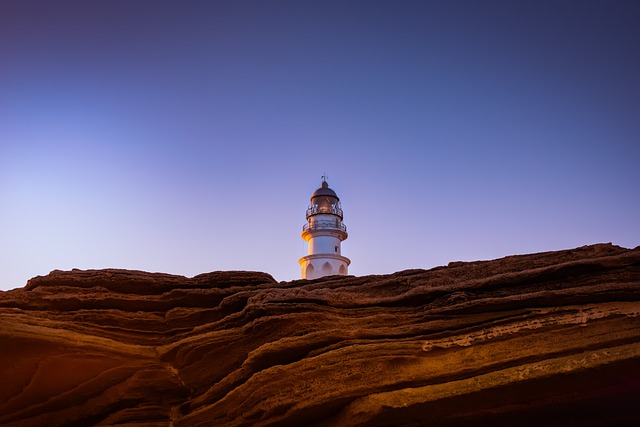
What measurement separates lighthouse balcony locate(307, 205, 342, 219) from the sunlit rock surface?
3330 cm

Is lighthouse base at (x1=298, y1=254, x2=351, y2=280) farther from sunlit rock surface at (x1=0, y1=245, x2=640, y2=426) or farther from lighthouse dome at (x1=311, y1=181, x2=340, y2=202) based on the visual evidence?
sunlit rock surface at (x1=0, y1=245, x2=640, y2=426)

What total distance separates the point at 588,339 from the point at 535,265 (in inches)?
65.1

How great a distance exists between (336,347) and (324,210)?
35.3m

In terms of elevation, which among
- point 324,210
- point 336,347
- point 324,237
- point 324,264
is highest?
point 324,210

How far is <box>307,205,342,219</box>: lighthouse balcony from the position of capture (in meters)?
42.2

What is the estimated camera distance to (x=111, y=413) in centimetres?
773

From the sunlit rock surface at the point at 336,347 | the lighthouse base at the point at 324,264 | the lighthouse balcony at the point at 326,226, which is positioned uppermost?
the lighthouse balcony at the point at 326,226

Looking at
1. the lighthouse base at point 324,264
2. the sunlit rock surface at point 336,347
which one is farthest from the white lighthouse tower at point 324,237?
the sunlit rock surface at point 336,347

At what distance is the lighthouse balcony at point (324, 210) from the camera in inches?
1663

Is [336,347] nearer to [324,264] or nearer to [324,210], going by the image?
[324,264]

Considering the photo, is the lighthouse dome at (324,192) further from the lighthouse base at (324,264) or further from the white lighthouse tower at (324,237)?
the lighthouse base at (324,264)

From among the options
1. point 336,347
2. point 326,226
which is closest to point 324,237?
point 326,226

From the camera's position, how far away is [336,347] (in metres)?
7.05

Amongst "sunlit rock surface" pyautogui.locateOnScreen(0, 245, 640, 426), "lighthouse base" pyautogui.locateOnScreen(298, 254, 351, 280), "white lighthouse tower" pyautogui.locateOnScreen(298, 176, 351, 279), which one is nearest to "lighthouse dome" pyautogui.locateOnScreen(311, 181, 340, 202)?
"white lighthouse tower" pyautogui.locateOnScreen(298, 176, 351, 279)
